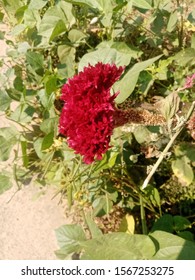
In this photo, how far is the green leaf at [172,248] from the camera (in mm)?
1178

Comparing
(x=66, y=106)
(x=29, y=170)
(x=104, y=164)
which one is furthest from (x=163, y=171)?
(x=66, y=106)

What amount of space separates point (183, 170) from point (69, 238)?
416 mm

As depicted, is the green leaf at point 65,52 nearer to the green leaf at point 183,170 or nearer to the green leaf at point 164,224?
the green leaf at point 183,170

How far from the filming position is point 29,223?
1844mm

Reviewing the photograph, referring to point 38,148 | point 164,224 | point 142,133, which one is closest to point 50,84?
point 38,148

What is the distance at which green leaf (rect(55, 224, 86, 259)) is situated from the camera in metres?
1.50

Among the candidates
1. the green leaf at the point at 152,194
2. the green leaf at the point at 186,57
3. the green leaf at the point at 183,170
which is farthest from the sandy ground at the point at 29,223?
the green leaf at the point at 186,57

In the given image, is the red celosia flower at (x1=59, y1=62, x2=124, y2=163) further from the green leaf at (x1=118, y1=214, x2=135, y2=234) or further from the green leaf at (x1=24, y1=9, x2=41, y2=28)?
the green leaf at (x1=24, y1=9, x2=41, y2=28)

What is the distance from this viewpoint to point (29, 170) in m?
1.91

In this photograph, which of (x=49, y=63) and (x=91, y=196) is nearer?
(x=91, y=196)

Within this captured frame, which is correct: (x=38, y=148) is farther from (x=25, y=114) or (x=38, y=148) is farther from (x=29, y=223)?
(x=29, y=223)

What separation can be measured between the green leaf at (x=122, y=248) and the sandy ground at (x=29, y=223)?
55cm
